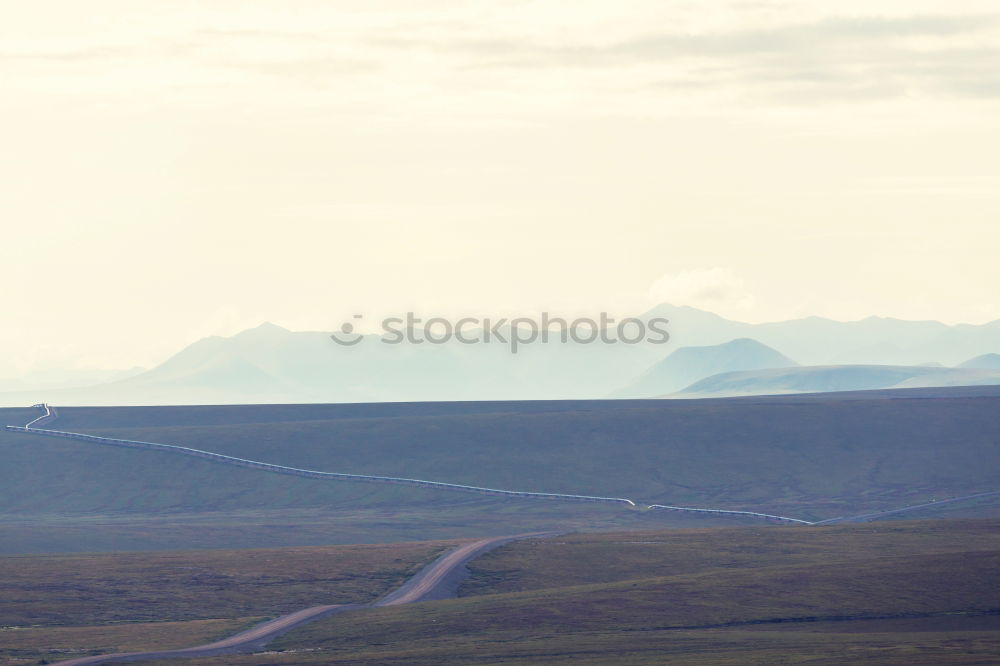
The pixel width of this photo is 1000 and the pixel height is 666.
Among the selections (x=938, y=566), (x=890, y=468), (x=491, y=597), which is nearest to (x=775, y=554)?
(x=938, y=566)

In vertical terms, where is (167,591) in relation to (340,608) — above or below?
above

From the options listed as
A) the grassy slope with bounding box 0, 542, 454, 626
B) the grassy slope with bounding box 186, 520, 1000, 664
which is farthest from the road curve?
the grassy slope with bounding box 0, 542, 454, 626

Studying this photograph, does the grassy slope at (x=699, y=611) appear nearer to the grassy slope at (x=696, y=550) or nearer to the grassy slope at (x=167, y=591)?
the grassy slope at (x=696, y=550)

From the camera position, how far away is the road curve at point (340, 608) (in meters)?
79.9

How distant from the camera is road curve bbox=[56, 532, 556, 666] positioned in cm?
7988

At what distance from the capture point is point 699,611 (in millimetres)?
92938

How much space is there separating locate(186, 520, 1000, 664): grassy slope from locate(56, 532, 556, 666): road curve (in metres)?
1.82

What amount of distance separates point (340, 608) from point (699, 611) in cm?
2258

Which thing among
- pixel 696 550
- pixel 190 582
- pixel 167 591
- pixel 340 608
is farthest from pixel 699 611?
pixel 190 582

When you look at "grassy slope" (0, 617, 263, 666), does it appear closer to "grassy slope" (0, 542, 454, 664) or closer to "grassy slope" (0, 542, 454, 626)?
"grassy slope" (0, 542, 454, 664)

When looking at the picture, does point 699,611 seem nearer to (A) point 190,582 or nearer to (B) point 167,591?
(B) point 167,591

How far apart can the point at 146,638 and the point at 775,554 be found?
179ft

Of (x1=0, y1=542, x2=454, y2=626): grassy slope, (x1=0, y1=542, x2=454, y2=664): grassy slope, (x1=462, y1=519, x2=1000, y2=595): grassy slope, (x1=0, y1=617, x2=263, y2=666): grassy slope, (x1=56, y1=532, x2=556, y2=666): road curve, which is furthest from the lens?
(x1=462, y1=519, x2=1000, y2=595): grassy slope

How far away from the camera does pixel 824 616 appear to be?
301 ft
